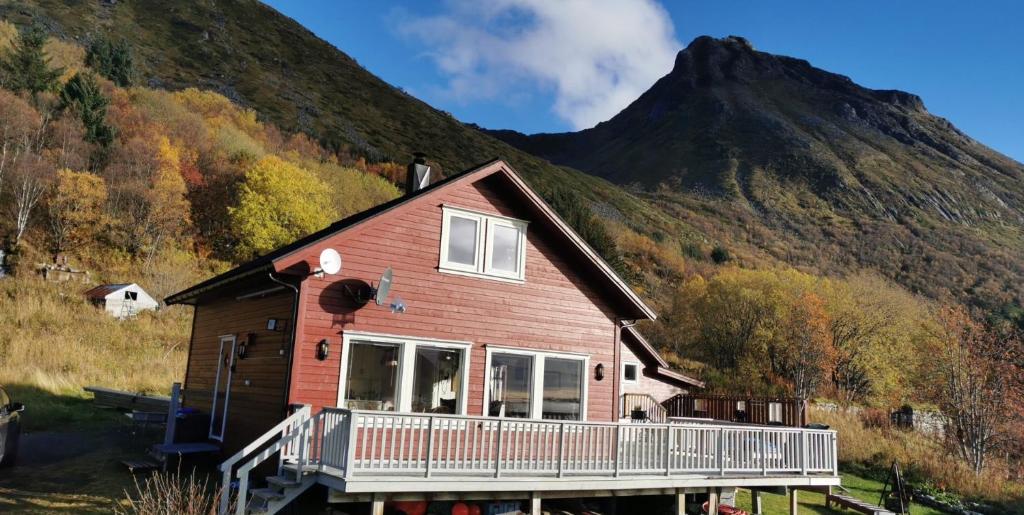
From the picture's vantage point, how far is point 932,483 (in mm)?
23344

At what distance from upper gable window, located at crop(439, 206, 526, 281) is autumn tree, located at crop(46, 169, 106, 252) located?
34.6 meters

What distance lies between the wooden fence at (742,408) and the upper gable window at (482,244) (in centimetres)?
1016

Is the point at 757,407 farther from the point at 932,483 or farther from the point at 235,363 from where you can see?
the point at 235,363

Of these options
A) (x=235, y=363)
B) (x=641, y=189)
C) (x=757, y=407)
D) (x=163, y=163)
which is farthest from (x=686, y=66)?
(x=235, y=363)

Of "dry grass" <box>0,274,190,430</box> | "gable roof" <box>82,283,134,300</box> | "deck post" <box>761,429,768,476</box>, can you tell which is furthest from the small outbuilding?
"deck post" <box>761,429,768,476</box>

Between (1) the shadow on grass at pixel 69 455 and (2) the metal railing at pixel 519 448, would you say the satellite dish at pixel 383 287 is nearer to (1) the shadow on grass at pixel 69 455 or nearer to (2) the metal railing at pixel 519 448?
(2) the metal railing at pixel 519 448

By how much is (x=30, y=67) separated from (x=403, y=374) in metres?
53.6

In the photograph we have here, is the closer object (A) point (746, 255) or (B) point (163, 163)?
(B) point (163, 163)

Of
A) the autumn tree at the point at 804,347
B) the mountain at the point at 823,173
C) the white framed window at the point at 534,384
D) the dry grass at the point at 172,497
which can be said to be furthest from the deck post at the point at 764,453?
the mountain at the point at 823,173

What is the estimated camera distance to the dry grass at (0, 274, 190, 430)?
21875 mm

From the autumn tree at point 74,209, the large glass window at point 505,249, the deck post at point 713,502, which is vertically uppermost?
the autumn tree at point 74,209

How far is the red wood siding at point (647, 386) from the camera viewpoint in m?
24.0

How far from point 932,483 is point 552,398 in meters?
15.9

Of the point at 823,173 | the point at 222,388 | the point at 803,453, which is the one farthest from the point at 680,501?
the point at 823,173
